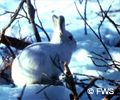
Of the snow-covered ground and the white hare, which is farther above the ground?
the white hare

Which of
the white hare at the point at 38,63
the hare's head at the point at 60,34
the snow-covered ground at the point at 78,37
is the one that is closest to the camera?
the snow-covered ground at the point at 78,37

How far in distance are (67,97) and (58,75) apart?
0.69m

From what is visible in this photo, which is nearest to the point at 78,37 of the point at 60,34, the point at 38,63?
the point at 60,34

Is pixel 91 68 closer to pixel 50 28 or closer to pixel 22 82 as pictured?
pixel 22 82

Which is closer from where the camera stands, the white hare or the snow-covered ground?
the snow-covered ground

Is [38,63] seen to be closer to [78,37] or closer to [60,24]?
[60,24]

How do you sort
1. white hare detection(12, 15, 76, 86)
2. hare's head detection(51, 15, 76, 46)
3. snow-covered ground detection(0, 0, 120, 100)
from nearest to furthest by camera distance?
snow-covered ground detection(0, 0, 120, 100) → white hare detection(12, 15, 76, 86) → hare's head detection(51, 15, 76, 46)

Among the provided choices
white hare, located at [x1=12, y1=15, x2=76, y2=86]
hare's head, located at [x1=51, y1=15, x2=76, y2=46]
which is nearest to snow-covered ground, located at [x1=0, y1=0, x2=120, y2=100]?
white hare, located at [x1=12, y1=15, x2=76, y2=86]

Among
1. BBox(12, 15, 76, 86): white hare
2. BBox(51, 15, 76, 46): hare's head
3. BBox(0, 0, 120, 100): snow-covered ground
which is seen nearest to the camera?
BBox(0, 0, 120, 100): snow-covered ground

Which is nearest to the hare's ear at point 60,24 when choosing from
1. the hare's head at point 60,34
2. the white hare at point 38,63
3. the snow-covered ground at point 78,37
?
the hare's head at point 60,34

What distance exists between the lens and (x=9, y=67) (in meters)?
4.41

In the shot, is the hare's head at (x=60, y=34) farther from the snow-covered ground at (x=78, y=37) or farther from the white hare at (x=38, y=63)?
the snow-covered ground at (x=78, y=37)

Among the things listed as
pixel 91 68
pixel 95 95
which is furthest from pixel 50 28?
pixel 95 95

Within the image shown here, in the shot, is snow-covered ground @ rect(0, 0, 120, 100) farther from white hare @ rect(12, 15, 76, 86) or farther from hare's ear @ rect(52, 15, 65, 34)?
hare's ear @ rect(52, 15, 65, 34)
